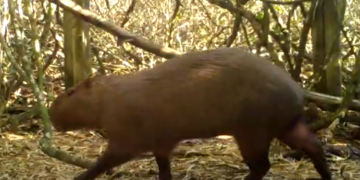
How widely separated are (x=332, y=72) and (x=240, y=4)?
2.63 feet

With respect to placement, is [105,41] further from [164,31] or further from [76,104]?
[76,104]

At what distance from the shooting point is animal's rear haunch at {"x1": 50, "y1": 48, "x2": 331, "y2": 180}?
142 inches

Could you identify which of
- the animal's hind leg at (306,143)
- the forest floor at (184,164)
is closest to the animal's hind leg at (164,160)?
the forest floor at (184,164)

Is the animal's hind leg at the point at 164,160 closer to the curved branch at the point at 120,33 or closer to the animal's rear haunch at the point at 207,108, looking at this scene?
the animal's rear haunch at the point at 207,108

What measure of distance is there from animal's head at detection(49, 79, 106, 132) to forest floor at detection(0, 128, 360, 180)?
0.36 meters

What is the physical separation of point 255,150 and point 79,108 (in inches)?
39.0

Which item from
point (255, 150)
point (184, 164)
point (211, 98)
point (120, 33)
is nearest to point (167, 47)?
point (120, 33)

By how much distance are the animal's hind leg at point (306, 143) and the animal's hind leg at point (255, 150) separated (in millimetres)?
170

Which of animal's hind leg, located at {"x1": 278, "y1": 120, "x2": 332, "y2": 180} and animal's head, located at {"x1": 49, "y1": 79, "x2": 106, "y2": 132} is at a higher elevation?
animal's head, located at {"x1": 49, "y1": 79, "x2": 106, "y2": 132}

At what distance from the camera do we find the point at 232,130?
12.0 feet

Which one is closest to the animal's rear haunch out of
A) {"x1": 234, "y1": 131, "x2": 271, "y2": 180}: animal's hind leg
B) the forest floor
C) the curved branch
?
{"x1": 234, "y1": 131, "x2": 271, "y2": 180}: animal's hind leg

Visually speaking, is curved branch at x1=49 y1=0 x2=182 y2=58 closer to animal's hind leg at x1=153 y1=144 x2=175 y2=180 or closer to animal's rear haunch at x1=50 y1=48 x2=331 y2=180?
animal's rear haunch at x1=50 y1=48 x2=331 y2=180

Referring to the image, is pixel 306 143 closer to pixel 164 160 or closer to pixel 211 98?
pixel 211 98

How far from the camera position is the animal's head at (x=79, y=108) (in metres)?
3.92
